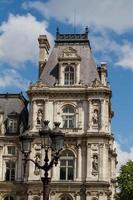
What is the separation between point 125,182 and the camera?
69.4 meters

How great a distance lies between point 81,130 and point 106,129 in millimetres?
2892

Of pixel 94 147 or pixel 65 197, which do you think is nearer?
pixel 65 197

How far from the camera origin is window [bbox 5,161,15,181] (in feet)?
209

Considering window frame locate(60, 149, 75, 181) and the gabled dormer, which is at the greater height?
the gabled dormer

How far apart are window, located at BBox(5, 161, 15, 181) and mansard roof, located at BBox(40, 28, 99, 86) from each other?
34.0 feet

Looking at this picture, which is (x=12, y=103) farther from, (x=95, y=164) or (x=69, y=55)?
(x=95, y=164)

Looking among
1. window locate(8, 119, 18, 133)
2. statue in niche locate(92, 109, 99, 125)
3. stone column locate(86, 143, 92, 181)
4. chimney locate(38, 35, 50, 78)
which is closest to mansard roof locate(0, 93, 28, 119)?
window locate(8, 119, 18, 133)

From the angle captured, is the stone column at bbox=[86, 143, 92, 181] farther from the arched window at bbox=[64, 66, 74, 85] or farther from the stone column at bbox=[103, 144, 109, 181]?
the arched window at bbox=[64, 66, 74, 85]

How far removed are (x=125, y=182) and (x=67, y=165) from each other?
11.2 meters

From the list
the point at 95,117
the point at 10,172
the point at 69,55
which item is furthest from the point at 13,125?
the point at 69,55

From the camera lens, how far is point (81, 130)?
62.2 meters

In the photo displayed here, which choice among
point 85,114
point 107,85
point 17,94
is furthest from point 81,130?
point 17,94

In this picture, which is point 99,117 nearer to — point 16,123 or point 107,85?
point 107,85

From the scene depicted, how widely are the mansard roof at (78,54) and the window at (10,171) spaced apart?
34.0ft
